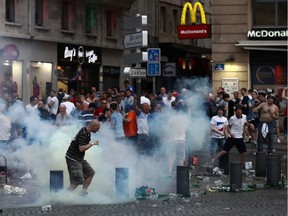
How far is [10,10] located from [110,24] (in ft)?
25.1

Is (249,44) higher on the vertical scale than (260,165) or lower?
higher

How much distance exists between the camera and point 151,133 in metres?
19.0

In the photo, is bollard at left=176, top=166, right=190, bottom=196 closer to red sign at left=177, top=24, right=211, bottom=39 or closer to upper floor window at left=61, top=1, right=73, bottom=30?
red sign at left=177, top=24, right=211, bottom=39

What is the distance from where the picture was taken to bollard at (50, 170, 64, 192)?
14070 mm

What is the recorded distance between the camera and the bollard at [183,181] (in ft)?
47.6

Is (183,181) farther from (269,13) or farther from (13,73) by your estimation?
(269,13)

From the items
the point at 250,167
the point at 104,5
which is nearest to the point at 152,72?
the point at 250,167

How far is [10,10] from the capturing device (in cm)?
3284

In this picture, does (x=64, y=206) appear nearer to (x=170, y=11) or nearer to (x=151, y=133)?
(x=151, y=133)

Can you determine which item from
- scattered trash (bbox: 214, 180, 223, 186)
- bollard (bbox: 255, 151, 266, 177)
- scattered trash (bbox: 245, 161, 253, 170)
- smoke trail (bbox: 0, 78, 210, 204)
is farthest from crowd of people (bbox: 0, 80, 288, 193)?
scattered trash (bbox: 214, 180, 223, 186)

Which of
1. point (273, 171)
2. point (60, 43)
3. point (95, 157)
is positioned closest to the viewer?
point (95, 157)

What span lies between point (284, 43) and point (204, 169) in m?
13.9

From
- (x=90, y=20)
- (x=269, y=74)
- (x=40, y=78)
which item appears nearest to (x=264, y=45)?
(x=269, y=74)

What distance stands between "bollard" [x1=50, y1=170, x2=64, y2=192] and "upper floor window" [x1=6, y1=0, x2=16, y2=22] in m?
18.9
